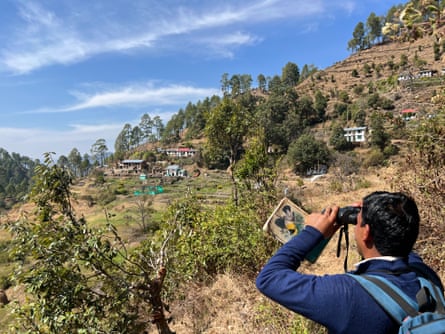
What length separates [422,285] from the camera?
93 cm

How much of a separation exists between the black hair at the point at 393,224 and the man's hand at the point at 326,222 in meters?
0.16

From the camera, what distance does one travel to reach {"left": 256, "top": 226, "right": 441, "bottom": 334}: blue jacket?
36.1 inches

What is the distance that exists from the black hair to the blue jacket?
5 cm

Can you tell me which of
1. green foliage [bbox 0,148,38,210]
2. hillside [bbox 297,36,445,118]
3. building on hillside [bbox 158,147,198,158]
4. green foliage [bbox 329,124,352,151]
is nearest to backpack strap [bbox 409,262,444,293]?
green foliage [bbox 329,124,352,151]

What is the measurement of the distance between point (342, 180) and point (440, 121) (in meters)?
9.08

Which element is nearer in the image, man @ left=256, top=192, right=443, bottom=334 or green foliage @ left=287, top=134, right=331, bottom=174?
man @ left=256, top=192, right=443, bottom=334

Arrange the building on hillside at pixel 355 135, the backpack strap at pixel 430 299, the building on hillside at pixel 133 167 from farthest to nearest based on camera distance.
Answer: the building on hillside at pixel 133 167 < the building on hillside at pixel 355 135 < the backpack strap at pixel 430 299

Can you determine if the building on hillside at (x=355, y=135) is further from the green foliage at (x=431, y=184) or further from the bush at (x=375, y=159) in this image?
the green foliage at (x=431, y=184)

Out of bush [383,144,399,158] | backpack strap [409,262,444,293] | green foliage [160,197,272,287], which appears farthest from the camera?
bush [383,144,399,158]

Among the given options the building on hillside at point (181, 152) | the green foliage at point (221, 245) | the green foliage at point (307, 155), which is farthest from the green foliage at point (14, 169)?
the green foliage at point (221, 245)

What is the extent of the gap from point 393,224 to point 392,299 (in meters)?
0.26

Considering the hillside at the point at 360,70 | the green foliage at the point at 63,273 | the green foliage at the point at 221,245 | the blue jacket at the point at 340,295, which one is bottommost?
the green foliage at the point at 221,245

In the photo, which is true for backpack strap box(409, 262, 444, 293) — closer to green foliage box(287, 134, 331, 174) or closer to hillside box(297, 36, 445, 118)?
green foliage box(287, 134, 331, 174)

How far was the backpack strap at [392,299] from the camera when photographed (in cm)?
88
